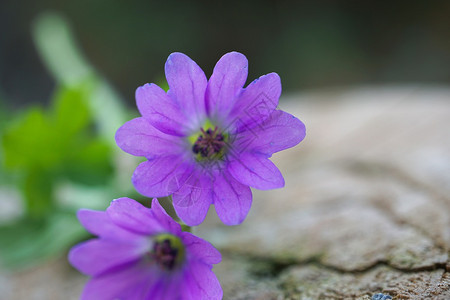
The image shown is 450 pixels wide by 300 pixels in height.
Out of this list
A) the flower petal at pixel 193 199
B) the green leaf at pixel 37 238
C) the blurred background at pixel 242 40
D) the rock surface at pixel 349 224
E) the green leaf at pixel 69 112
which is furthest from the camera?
the blurred background at pixel 242 40

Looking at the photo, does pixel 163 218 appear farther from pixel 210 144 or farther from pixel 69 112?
pixel 69 112

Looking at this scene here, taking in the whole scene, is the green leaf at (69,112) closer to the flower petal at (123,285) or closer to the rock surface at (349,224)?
the rock surface at (349,224)

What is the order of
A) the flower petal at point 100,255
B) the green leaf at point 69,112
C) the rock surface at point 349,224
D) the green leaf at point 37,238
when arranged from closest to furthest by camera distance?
the flower petal at point 100,255 → the rock surface at point 349,224 → the green leaf at point 37,238 → the green leaf at point 69,112

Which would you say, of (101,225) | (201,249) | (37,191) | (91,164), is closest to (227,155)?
(201,249)

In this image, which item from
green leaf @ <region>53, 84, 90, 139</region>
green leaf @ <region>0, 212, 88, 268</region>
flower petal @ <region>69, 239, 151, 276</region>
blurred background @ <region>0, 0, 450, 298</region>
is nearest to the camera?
flower petal @ <region>69, 239, 151, 276</region>

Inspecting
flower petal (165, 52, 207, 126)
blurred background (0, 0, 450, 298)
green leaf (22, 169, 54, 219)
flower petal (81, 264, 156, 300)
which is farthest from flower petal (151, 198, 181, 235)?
blurred background (0, 0, 450, 298)

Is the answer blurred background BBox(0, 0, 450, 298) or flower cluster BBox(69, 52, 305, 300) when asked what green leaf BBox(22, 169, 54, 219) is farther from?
blurred background BBox(0, 0, 450, 298)

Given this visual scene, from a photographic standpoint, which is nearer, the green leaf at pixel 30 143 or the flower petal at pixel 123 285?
the flower petal at pixel 123 285

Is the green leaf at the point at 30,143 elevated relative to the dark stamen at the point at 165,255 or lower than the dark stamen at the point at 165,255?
elevated

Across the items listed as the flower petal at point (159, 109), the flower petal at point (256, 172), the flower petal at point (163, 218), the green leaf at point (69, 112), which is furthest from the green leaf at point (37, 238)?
the flower petal at point (256, 172)
